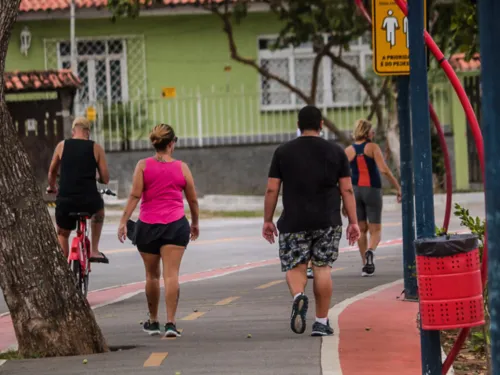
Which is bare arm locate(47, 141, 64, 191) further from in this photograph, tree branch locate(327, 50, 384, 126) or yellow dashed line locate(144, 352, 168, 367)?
tree branch locate(327, 50, 384, 126)

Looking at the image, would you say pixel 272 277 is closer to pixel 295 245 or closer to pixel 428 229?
pixel 295 245

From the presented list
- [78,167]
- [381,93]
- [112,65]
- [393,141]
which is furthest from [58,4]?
[78,167]

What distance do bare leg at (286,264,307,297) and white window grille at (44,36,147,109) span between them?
23.0 m

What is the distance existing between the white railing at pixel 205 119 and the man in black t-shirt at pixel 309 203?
20.8 metres

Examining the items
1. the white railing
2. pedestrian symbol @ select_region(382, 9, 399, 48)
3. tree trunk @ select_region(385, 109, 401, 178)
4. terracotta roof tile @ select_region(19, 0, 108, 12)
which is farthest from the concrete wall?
pedestrian symbol @ select_region(382, 9, 399, 48)

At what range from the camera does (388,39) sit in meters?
12.6

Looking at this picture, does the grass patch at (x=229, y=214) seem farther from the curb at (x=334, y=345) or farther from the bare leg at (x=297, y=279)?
the bare leg at (x=297, y=279)

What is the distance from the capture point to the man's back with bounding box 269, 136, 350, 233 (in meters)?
11.3

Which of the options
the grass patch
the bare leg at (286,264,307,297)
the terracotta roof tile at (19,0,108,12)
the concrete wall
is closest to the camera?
the bare leg at (286,264,307,297)

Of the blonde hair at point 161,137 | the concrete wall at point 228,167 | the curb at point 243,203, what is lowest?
the curb at point 243,203

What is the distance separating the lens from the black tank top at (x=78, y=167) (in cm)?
1409

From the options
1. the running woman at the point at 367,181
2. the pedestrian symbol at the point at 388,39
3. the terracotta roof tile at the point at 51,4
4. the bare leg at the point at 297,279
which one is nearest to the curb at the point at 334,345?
the bare leg at the point at 297,279

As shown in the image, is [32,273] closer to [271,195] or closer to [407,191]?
[271,195]

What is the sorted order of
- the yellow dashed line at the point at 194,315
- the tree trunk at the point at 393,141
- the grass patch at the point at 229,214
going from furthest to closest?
the tree trunk at the point at 393,141 < the grass patch at the point at 229,214 < the yellow dashed line at the point at 194,315
